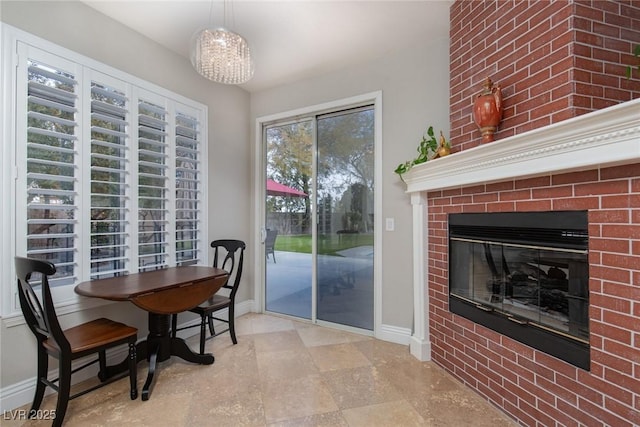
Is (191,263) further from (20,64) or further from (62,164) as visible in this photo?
(20,64)

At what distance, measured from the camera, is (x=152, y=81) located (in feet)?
8.07

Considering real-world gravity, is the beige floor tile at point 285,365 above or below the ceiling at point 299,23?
below

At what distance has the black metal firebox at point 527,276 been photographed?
1355mm

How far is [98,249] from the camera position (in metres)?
2.10

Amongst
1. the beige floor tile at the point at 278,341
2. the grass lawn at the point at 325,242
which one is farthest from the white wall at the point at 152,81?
the beige floor tile at the point at 278,341

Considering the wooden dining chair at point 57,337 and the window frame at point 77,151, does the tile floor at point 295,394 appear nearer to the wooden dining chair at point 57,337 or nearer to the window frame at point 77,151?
the wooden dining chair at point 57,337

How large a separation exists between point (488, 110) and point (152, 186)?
246 centimetres

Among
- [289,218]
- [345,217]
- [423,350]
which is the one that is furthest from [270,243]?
[423,350]

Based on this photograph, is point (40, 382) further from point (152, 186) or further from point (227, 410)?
point (152, 186)

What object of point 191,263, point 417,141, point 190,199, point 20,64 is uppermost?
point 20,64

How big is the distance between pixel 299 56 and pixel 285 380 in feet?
8.72

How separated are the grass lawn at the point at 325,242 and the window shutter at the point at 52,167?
1860 mm

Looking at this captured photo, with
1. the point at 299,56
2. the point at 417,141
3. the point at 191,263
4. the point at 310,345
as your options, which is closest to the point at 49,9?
the point at 299,56

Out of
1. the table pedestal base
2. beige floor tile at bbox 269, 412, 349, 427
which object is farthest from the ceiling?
beige floor tile at bbox 269, 412, 349, 427
